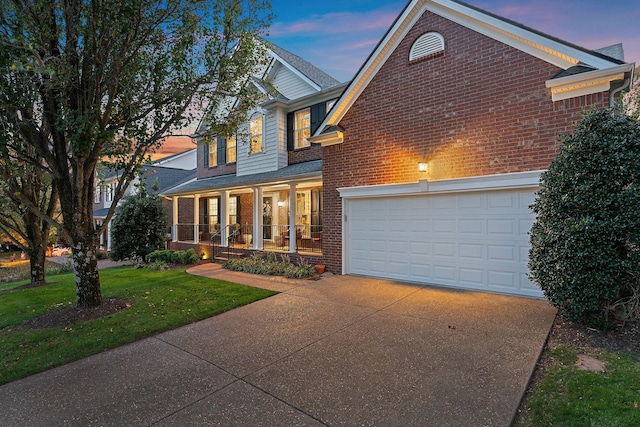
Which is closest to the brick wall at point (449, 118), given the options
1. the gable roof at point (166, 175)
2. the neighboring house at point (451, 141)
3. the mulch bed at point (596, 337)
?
the neighboring house at point (451, 141)

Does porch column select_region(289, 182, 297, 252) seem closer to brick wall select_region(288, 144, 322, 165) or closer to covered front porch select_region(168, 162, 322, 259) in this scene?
covered front porch select_region(168, 162, 322, 259)

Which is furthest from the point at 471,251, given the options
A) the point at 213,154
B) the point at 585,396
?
the point at 213,154

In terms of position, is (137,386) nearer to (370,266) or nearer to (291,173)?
(370,266)

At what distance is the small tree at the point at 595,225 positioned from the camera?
4.50 meters

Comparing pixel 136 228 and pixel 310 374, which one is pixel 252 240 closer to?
pixel 136 228

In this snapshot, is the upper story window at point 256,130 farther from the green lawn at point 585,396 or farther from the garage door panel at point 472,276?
the green lawn at point 585,396

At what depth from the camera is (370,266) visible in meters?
9.11

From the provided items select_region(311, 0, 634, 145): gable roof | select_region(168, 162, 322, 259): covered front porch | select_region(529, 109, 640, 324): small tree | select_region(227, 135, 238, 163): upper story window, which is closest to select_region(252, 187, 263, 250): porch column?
select_region(168, 162, 322, 259): covered front porch

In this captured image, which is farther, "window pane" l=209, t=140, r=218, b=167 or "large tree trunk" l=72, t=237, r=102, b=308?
"window pane" l=209, t=140, r=218, b=167

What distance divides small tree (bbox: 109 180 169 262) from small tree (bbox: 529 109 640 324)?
1405 centimetres

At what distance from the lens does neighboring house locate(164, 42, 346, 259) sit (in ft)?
39.8

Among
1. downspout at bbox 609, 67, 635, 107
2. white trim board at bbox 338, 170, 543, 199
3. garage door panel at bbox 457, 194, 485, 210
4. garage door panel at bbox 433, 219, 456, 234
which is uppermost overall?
downspout at bbox 609, 67, 635, 107

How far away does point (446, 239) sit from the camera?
7.79 metres

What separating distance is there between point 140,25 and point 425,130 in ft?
21.3
